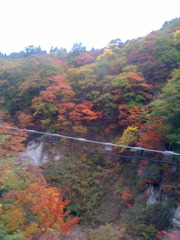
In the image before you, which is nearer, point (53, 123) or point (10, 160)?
point (10, 160)

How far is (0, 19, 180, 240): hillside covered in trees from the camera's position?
27.6ft

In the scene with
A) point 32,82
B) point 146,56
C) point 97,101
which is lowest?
point 97,101

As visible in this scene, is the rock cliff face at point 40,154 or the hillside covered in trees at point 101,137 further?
the rock cliff face at point 40,154

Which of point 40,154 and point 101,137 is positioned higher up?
point 101,137

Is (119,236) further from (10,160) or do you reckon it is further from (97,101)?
(97,101)

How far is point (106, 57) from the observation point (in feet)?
66.3

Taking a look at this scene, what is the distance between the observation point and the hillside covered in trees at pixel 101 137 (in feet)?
27.6

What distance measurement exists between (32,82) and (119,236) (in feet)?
42.8

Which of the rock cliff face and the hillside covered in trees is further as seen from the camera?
the rock cliff face

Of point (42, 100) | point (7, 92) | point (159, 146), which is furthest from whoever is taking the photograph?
point (7, 92)

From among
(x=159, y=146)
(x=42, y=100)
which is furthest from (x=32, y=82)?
(x=159, y=146)

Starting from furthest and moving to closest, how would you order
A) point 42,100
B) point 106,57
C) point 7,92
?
point 106,57, point 7,92, point 42,100

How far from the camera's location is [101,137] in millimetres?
16062

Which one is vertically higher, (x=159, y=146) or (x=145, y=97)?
(x=145, y=97)
